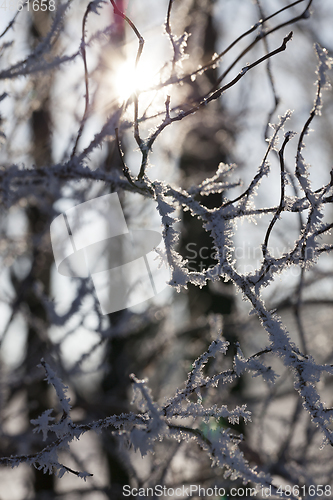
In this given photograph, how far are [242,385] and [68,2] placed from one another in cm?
477

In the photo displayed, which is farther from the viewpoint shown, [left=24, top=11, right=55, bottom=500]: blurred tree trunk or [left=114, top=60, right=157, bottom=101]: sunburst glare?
[left=24, top=11, right=55, bottom=500]: blurred tree trunk

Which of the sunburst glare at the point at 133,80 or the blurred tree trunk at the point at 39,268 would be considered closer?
the sunburst glare at the point at 133,80

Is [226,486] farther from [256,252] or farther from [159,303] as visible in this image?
[256,252]

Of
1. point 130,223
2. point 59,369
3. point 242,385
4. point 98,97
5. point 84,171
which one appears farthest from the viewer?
point 242,385

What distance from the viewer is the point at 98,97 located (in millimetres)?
1565

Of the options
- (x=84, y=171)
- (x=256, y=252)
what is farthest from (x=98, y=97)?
(x=256, y=252)

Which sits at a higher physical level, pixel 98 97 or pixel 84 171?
pixel 98 97

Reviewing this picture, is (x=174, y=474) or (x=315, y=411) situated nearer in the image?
(x=315, y=411)

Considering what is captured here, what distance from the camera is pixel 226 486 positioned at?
2.99m

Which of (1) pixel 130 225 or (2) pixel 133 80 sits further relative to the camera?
(1) pixel 130 225

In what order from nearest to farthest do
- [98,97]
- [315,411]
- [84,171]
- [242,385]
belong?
[315,411]
[84,171]
[98,97]
[242,385]

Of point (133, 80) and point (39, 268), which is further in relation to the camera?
point (39, 268)

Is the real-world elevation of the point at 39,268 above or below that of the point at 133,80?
above

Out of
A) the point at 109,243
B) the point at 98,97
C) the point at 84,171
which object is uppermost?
the point at 109,243
